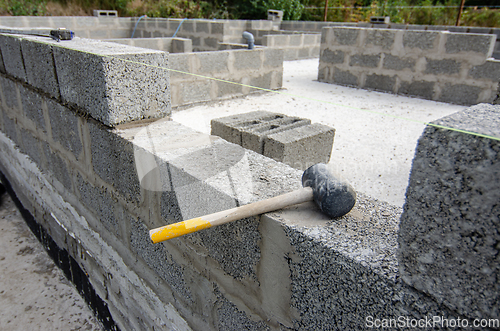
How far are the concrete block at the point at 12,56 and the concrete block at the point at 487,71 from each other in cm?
664

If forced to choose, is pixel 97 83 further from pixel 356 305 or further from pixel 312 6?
pixel 312 6

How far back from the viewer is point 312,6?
74.0 feet

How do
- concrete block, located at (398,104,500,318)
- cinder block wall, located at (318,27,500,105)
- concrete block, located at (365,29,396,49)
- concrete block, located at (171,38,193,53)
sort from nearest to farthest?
concrete block, located at (398,104,500,318) < cinder block wall, located at (318,27,500,105) < concrete block, located at (365,29,396,49) < concrete block, located at (171,38,193,53)

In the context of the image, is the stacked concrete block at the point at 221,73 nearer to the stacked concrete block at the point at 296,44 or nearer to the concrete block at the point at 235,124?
the concrete block at the point at 235,124

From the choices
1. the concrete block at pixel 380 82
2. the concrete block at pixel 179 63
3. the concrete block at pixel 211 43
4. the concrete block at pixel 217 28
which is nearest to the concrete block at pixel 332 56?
the concrete block at pixel 380 82

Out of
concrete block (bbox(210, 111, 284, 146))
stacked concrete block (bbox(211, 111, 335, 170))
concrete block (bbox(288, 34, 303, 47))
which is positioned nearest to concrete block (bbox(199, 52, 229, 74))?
concrete block (bbox(210, 111, 284, 146))

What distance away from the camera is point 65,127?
2662mm

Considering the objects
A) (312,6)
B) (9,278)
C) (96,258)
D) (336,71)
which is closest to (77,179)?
(96,258)

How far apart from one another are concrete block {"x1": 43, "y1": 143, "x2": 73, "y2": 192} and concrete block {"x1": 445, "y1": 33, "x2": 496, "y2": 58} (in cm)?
635

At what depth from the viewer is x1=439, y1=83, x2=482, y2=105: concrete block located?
6.16 metres

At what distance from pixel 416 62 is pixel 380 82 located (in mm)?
774

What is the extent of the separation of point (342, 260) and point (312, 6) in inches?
956

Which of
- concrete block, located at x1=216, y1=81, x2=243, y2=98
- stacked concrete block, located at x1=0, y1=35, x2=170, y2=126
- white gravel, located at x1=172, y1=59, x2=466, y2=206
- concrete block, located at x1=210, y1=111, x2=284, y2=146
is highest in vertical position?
stacked concrete block, located at x1=0, y1=35, x2=170, y2=126

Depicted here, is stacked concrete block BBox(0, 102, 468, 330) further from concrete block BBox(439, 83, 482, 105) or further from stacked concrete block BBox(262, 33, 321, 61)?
stacked concrete block BBox(262, 33, 321, 61)
